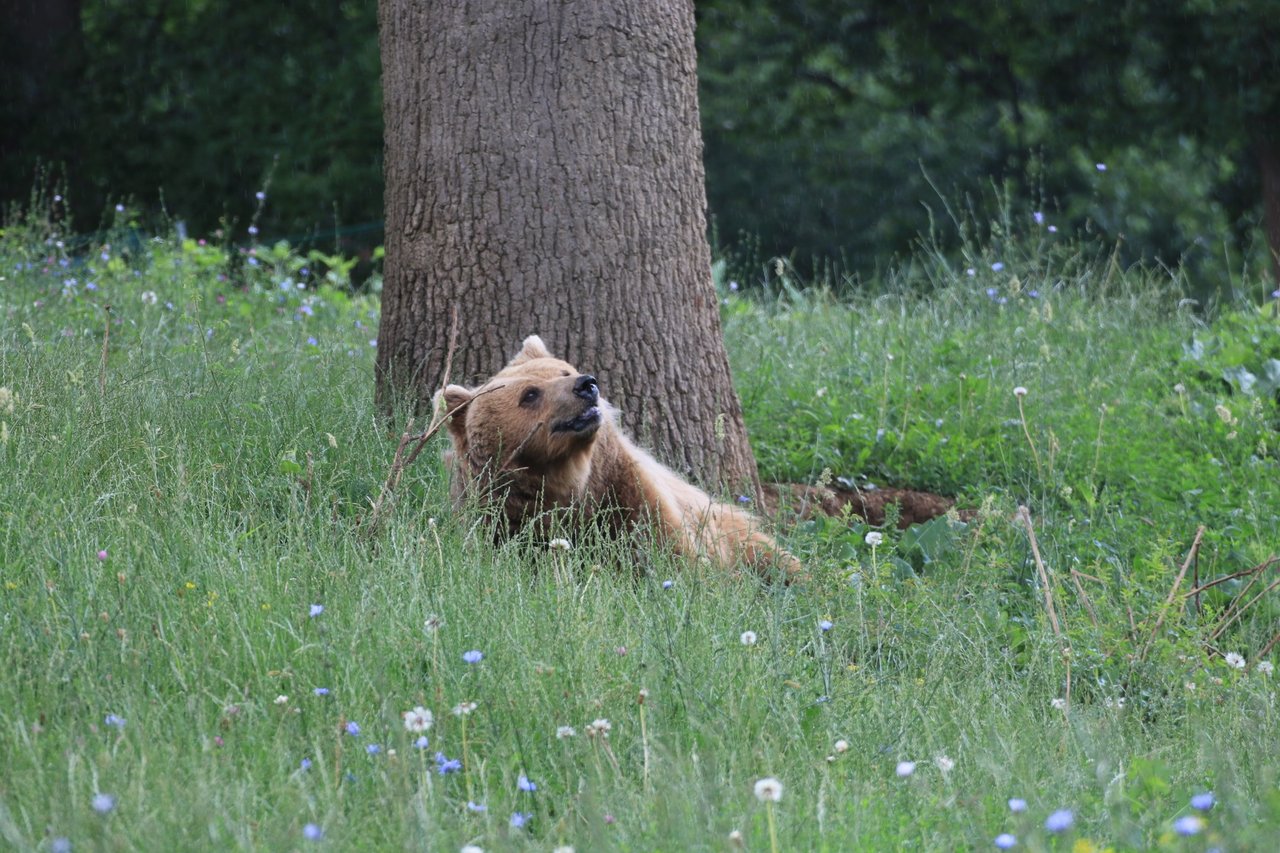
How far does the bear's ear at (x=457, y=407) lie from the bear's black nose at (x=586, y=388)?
0.42 meters

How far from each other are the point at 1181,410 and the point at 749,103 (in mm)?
12107

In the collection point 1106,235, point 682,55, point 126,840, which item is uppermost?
point 682,55

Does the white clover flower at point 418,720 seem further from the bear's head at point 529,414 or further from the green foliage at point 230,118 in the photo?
the green foliage at point 230,118

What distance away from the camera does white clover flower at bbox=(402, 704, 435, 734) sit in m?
3.08

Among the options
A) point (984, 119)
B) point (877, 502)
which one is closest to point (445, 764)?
point (877, 502)

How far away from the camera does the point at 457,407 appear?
501 centimetres

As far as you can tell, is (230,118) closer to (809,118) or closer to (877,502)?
(809,118)

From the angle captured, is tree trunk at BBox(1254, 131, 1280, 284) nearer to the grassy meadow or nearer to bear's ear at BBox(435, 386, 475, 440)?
the grassy meadow

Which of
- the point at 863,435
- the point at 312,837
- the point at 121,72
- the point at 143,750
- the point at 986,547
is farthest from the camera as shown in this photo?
the point at 121,72

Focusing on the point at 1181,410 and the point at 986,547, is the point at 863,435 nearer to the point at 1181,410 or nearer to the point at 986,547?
the point at 986,547

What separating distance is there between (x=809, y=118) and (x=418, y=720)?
16371mm

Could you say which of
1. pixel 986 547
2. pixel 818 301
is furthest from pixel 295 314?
pixel 986 547

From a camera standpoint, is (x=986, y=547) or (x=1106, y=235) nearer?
(x=986, y=547)

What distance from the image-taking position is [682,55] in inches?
237
